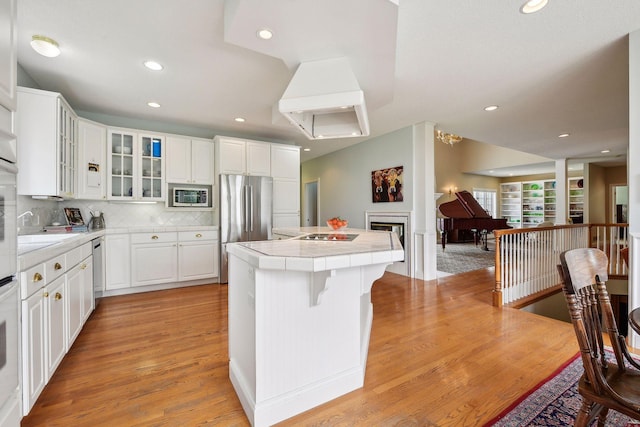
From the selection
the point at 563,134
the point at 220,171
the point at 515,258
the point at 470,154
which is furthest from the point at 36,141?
the point at 470,154

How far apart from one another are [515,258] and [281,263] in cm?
355

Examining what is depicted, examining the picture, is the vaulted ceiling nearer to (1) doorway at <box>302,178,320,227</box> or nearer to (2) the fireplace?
(2) the fireplace

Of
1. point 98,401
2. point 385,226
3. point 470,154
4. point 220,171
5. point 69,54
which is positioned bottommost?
point 98,401

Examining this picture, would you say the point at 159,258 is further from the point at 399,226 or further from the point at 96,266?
the point at 399,226

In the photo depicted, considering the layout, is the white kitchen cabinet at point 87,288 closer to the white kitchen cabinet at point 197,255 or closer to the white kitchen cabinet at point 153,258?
the white kitchen cabinet at point 153,258

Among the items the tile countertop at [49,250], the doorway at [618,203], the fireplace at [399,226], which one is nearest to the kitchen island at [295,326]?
the tile countertop at [49,250]

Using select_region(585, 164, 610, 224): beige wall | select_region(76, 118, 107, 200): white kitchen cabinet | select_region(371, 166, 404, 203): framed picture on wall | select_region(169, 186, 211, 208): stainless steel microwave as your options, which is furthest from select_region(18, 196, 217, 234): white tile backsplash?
select_region(585, 164, 610, 224): beige wall

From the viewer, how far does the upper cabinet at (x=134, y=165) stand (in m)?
3.87

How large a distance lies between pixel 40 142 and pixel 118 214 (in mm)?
1622

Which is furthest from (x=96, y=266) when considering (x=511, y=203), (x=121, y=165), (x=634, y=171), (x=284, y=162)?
(x=511, y=203)

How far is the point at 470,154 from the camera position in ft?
33.0

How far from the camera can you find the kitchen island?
1446mm

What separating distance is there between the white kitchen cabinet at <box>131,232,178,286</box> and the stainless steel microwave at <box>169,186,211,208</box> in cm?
59

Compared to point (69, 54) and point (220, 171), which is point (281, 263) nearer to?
point (69, 54)
